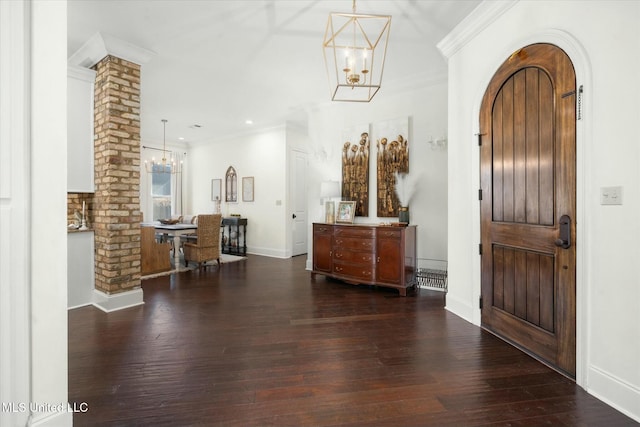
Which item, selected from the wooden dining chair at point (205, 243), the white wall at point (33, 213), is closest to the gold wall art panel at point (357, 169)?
the wooden dining chair at point (205, 243)

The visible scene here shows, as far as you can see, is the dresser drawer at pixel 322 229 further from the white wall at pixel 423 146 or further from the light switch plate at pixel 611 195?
the light switch plate at pixel 611 195

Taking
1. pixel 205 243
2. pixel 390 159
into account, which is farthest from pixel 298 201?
pixel 390 159

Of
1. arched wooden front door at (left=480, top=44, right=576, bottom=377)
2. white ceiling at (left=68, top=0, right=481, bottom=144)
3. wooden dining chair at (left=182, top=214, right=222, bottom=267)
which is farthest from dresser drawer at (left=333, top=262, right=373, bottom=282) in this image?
white ceiling at (left=68, top=0, right=481, bottom=144)

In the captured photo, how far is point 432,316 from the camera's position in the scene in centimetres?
315

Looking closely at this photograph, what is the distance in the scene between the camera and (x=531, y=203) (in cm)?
232

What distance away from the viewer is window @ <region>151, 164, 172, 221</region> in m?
8.34

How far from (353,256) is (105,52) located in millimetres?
3896

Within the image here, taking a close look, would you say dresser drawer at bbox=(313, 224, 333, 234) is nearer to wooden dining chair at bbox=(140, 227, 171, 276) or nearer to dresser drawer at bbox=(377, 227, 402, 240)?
dresser drawer at bbox=(377, 227, 402, 240)

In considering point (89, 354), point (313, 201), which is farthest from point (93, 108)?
point (313, 201)

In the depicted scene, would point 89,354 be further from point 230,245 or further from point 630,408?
point 230,245

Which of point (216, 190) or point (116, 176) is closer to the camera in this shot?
point (116, 176)

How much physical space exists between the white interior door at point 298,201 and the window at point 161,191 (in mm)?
3941

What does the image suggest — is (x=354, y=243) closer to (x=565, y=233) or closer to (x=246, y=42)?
(x=565, y=233)

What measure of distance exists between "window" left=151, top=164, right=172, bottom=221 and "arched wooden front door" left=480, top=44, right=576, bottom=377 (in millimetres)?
8194
